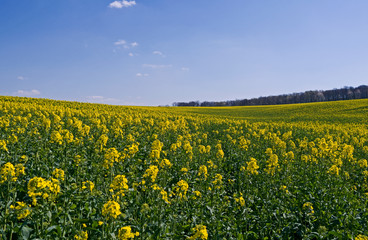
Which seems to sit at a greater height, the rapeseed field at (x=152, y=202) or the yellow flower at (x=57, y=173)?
the yellow flower at (x=57, y=173)

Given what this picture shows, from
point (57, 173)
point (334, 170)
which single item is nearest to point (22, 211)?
point (57, 173)

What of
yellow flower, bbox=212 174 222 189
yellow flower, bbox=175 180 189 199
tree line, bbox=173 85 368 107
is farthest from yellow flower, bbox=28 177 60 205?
tree line, bbox=173 85 368 107

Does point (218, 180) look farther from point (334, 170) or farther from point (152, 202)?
point (334, 170)

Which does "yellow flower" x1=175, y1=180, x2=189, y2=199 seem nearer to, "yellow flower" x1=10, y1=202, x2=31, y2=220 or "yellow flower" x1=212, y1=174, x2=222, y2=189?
"yellow flower" x1=212, y1=174, x2=222, y2=189

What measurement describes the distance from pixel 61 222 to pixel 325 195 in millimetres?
7941

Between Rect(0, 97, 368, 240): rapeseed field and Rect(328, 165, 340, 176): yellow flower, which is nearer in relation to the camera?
Rect(0, 97, 368, 240): rapeseed field

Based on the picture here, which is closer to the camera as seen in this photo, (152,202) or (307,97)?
(152,202)

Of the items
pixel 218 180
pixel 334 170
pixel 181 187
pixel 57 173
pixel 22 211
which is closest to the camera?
pixel 22 211

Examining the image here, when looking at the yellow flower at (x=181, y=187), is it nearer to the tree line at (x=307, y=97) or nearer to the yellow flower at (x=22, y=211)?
the yellow flower at (x=22, y=211)

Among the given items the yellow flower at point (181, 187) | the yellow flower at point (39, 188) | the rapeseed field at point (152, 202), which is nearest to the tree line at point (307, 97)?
the rapeseed field at point (152, 202)

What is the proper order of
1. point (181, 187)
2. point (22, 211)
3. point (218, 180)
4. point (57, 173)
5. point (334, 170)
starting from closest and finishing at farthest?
point (22, 211), point (57, 173), point (181, 187), point (218, 180), point (334, 170)

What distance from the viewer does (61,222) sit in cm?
455

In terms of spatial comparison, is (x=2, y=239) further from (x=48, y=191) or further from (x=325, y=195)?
(x=325, y=195)

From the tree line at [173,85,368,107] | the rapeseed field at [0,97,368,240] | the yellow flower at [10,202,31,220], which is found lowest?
the rapeseed field at [0,97,368,240]
